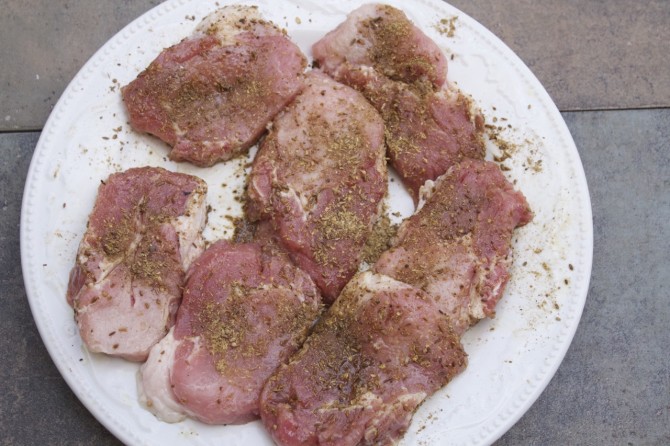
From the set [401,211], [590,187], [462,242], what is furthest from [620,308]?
[401,211]

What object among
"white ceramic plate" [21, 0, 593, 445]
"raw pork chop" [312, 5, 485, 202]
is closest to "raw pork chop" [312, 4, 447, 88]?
"raw pork chop" [312, 5, 485, 202]

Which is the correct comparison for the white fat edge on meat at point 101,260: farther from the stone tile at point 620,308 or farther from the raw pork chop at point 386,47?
the stone tile at point 620,308

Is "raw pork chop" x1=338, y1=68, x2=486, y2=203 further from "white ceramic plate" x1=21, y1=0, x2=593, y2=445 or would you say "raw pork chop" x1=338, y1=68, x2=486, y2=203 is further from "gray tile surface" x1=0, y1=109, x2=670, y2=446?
"gray tile surface" x1=0, y1=109, x2=670, y2=446

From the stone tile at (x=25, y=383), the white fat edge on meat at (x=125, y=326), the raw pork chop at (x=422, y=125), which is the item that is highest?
the raw pork chop at (x=422, y=125)

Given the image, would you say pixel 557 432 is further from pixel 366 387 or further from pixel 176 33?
pixel 176 33

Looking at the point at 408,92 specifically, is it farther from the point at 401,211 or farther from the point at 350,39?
the point at 401,211

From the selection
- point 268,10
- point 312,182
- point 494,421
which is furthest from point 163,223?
point 494,421

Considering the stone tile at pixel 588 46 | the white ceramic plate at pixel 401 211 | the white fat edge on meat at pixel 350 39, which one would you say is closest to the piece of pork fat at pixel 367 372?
the white ceramic plate at pixel 401 211
